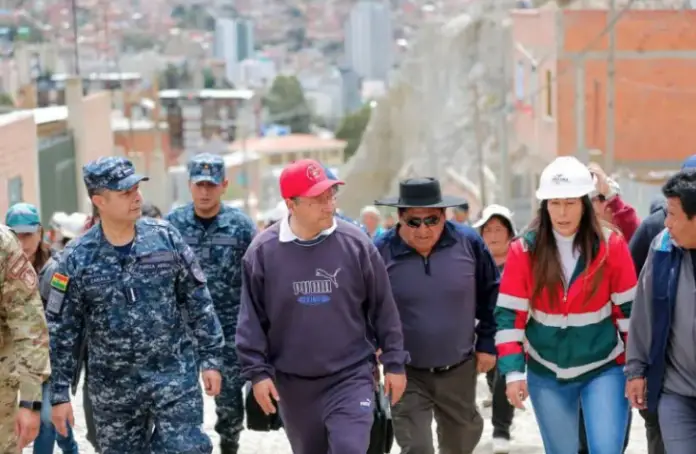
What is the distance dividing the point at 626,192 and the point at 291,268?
1935 cm

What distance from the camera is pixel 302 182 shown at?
22.8ft

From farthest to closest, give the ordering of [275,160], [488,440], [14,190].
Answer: [275,160], [14,190], [488,440]

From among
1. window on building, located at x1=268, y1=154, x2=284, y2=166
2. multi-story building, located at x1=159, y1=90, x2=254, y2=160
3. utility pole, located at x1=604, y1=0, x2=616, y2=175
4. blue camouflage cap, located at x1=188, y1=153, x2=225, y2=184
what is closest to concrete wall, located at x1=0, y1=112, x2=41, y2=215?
Answer: utility pole, located at x1=604, y1=0, x2=616, y2=175

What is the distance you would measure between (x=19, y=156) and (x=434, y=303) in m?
17.3

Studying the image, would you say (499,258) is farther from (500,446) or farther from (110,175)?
(110,175)

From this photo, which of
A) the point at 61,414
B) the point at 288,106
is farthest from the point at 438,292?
the point at 288,106

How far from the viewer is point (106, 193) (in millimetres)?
7008

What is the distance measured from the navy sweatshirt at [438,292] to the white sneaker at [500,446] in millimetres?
1980

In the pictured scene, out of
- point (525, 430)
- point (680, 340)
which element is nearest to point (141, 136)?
point (525, 430)

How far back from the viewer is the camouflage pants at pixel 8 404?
6.02 metres

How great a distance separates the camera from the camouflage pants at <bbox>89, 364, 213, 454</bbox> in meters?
6.98

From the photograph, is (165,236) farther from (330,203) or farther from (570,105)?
(570,105)

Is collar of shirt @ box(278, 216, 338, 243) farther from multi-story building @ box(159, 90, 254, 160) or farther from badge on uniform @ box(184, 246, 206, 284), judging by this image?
multi-story building @ box(159, 90, 254, 160)

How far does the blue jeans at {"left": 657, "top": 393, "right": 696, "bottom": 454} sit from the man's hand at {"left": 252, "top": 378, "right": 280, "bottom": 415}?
1.93 m
